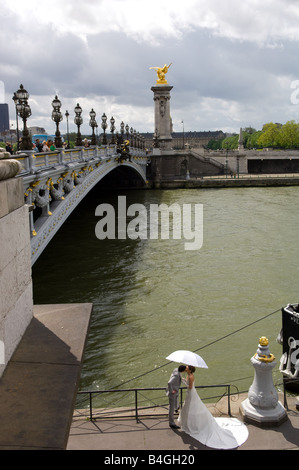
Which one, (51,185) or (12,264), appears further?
(51,185)

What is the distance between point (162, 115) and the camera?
72.9m

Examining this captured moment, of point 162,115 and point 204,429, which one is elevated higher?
point 162,115

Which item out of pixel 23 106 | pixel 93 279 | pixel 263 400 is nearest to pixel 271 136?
pixel 93 279

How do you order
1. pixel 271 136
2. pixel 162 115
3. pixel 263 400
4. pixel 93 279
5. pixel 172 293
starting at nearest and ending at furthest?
pixel 263 400 → pixel 172 293 → pixel 93 279 → pixel 162 115 → pixel 271 136

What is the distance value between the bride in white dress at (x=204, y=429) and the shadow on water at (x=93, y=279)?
397 centimetres

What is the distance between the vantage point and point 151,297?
52.1 ft

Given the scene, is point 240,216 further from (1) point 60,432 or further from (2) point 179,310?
(1) point 60,432

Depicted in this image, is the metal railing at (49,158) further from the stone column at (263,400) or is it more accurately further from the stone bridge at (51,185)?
the stone column at (263,400)

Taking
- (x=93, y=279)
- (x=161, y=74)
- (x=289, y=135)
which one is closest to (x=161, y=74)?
(x=161, y=74)

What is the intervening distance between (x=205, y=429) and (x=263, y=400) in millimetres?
1028

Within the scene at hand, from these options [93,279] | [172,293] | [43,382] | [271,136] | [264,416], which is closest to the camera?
[43,382]

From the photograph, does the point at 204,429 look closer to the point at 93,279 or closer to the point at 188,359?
the point at 188,359

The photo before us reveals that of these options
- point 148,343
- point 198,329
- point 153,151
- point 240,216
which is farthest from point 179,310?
point 153,151

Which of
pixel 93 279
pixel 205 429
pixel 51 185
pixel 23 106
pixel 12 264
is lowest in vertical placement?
pixel 93 279
